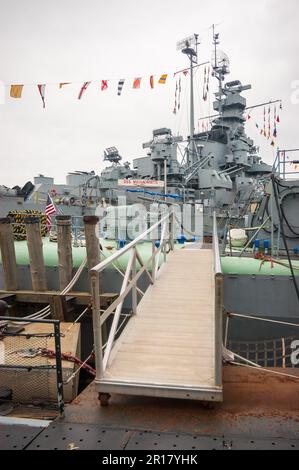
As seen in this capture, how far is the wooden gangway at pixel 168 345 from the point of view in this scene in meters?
3.60

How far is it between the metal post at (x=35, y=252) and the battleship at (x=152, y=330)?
3 centimetres

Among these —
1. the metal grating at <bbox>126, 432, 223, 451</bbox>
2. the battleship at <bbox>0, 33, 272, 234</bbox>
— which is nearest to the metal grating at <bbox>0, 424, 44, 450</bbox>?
the metal grating at <bbox>126, 432, 223, 451</bbox>

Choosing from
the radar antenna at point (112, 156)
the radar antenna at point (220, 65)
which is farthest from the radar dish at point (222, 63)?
the radar antenna at point (112, 156)

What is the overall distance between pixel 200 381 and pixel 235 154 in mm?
37227

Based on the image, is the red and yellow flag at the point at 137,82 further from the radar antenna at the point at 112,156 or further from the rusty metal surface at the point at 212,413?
the radar antenna at the point at 112,156

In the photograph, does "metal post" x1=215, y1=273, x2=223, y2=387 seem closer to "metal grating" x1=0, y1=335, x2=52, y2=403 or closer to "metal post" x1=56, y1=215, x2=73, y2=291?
"metal grating" x1=0, y1=335, x2=52, y2=403

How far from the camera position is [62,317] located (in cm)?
848

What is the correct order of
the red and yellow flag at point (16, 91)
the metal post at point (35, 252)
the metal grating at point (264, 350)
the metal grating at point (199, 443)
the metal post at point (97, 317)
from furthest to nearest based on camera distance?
the red and yellow flag at point (16, 91)
the metal post at point (35, 252)
the metal grating at point (264, 350)
the metal post at point (97, 317)
the metal grating at point (199, 443)

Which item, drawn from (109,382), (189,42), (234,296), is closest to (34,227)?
(234,296)

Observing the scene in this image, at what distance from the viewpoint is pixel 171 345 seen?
15.3 ft

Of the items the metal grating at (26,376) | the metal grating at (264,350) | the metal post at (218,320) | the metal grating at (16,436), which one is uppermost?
the metal post at (218,320)

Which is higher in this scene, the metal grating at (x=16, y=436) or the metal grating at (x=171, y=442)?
the metal grating at (x=16, y=436)

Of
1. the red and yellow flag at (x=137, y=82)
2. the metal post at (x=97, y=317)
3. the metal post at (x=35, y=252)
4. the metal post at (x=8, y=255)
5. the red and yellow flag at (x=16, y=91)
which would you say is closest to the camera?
the metal post at (x=97, y=317)

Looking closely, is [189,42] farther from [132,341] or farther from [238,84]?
[132,341]
